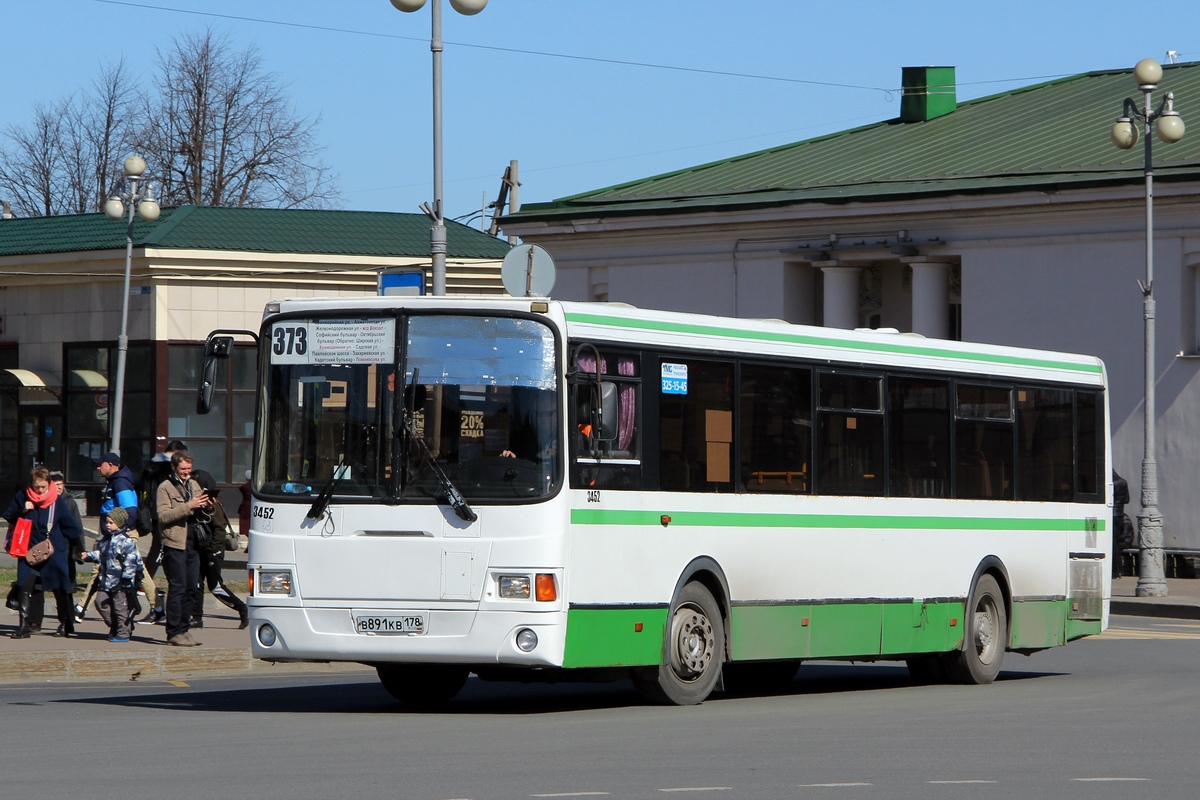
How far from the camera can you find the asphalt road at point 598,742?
375 inches

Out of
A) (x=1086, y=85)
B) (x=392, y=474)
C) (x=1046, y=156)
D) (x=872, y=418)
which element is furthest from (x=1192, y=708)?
(x=1086, y=85)

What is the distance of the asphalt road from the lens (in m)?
9.52

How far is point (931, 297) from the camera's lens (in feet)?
112

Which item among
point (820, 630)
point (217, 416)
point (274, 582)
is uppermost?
point (217, 416)

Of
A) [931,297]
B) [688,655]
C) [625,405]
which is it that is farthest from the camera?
[931,297]

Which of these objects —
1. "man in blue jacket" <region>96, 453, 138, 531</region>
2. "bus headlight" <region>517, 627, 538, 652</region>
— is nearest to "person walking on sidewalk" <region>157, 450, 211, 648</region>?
"man in blue jacket" <region>96, 453, 138, 531</region>

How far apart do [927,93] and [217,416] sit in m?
16.0

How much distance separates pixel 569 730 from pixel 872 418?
438 cm

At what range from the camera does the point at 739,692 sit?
1563 cm

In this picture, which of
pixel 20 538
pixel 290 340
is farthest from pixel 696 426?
pixel 20 538

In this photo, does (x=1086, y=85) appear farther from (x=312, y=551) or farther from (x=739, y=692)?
(x=312, y=551)

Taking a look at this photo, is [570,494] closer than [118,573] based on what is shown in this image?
Yes

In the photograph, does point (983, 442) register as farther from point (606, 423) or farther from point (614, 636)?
point (614, 636)

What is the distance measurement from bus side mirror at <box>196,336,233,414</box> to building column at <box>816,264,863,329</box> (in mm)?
22686
